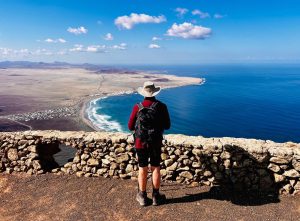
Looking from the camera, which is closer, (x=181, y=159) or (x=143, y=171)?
(x=143, y=171)

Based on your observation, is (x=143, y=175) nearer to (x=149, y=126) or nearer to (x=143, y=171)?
(x=143, y=171)

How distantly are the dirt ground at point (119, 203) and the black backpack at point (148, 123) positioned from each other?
1.83m

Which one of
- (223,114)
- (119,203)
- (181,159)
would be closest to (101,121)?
(223,114)

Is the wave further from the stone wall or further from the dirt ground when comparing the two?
the dirt ground

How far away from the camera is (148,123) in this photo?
7.14 metres

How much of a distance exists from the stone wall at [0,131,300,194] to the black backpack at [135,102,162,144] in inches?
59.4

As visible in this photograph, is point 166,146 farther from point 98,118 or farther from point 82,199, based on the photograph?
point 98,118

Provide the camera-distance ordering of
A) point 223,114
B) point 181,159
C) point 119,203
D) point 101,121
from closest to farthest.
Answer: point 119,203 < point 181,159 < point 101,121 < point 223,114

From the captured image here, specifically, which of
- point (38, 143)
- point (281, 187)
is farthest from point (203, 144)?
point (38, 143)

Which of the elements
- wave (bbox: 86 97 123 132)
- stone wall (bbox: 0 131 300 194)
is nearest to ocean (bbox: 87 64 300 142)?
wave (bbox: 86 97 123 132)

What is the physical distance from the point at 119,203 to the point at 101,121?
248 feet

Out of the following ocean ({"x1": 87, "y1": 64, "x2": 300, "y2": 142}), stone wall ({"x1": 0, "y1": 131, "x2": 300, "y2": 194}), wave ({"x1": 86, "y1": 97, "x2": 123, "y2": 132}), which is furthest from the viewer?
wave ({"x1": 86, "y1": 97, "x2": 123, "y2": 132})

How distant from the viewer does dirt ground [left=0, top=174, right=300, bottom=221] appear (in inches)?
280

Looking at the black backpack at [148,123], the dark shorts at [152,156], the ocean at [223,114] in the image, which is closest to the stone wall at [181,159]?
the dark shorts at [152,156]
